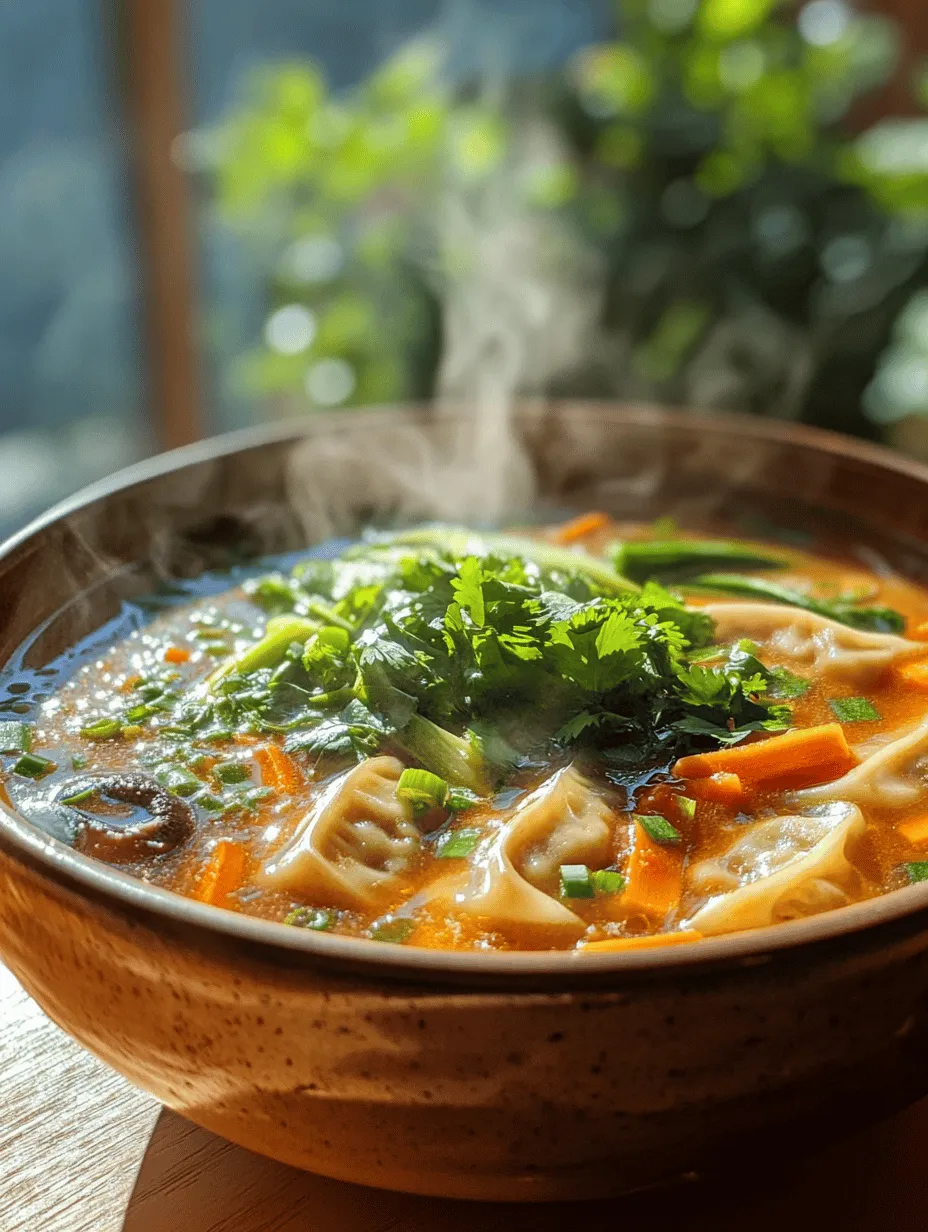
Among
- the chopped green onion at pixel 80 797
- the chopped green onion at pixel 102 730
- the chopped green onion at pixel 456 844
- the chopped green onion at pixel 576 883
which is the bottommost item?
the chopped green onion at pixel 576 883

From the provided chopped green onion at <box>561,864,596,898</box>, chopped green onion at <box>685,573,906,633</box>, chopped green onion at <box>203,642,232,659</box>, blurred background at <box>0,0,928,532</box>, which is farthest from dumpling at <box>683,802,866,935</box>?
blurred background at <box>0,0,928,532</box>

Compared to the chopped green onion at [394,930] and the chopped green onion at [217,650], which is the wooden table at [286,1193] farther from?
the chopped green onion at [217,650]

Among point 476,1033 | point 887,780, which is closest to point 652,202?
point 887,780

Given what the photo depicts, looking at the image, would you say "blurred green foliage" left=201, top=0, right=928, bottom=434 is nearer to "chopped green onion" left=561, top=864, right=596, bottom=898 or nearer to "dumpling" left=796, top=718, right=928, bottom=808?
"dumpling" left=796, top=718, right=928, bottom=808

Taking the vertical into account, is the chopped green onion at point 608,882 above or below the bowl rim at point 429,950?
below

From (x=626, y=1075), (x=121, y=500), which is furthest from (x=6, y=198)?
(x=626, y=1075)

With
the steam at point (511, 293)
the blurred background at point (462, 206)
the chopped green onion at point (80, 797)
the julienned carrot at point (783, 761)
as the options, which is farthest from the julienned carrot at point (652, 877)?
the blurred background at point (462, 206)
